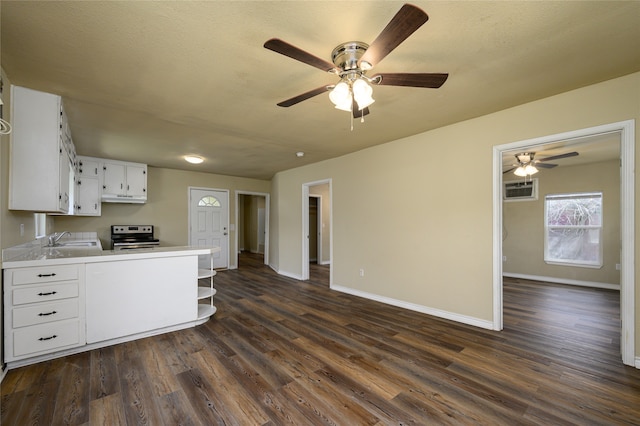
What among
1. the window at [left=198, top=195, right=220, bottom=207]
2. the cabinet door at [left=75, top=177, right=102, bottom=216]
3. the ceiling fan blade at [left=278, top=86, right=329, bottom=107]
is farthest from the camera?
the window at [left=198, top=195, right=220, bottom=207]

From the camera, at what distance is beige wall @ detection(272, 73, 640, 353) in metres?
2.70

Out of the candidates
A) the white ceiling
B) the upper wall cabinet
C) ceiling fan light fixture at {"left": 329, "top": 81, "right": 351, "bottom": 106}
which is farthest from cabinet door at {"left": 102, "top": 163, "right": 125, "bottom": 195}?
ceiling fan light fixture at {"left": 329, "top": 81, "right": 351, "bottom": 106}

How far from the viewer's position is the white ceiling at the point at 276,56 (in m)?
1.62

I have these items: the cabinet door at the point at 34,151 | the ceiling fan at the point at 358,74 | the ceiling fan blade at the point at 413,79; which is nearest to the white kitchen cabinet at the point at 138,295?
the cabinet door at the point at 34,151

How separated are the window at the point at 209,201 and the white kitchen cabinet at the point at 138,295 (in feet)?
12.7

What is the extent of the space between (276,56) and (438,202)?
2715mm

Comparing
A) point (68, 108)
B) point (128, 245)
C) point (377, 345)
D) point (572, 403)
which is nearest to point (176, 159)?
point (128, 245)

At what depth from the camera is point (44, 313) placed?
2.47m

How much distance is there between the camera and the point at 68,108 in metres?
2.95

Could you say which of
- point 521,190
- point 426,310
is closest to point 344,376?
point 426,310

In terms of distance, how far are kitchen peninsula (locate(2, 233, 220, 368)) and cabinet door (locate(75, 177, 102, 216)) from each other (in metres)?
2.12

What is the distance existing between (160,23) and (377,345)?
321 centimetres

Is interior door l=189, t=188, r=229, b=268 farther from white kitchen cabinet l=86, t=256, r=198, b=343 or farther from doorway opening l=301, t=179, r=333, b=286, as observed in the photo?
white kitchen cabinet l=86, t=256, r=198, b=343

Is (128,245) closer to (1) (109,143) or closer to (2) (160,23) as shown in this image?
(1) (109,143)
